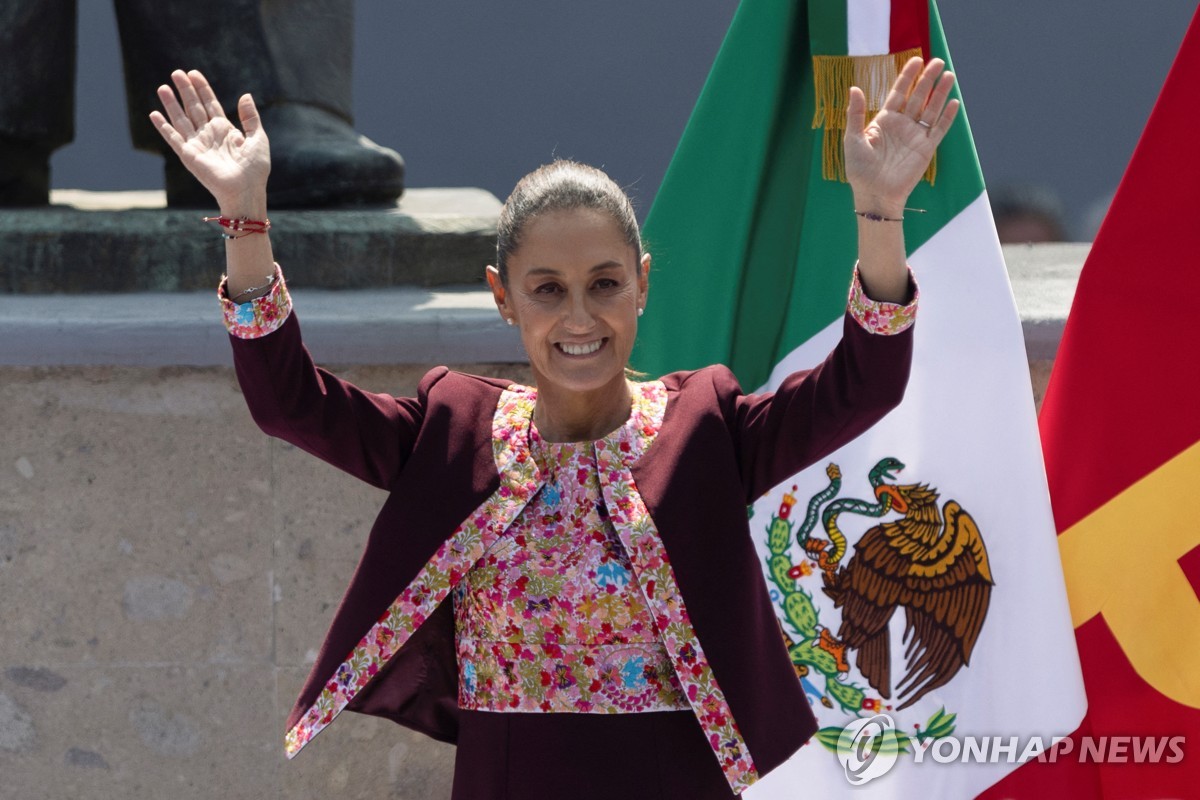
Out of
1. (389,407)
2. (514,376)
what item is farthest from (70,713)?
(389,407)

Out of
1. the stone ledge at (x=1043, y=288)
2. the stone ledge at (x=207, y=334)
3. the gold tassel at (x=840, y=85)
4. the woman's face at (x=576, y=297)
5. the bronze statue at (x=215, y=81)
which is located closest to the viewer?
the woman's face at (x=576, y=297)

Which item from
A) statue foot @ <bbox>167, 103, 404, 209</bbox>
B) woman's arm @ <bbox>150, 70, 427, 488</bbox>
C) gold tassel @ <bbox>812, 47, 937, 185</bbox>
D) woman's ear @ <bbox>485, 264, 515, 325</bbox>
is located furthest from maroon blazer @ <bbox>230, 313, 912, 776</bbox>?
statue foot @ <bbox>167, 103, 404, 209</bbox>

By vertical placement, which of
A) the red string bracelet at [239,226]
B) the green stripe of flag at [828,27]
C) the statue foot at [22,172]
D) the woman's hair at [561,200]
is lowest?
the statue foot at [22,172]

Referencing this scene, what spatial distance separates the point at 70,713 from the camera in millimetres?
2584

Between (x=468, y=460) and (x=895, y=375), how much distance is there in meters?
0.48

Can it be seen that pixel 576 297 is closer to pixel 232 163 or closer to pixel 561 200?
pixel 561 200

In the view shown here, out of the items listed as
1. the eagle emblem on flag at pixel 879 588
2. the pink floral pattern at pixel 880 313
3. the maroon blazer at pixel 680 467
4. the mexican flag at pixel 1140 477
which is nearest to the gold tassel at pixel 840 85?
the mexican flag at pixel 1140 477

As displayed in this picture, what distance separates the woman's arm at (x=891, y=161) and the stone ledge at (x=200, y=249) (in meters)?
1.31

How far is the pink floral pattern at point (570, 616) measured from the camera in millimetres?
1706

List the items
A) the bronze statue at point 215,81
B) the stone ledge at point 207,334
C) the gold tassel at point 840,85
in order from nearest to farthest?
the gold tassel at point 840,85, the stone ledge at point 207,334, the bronze statue at point 215,81

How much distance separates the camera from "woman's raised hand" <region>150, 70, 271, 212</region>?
1668 mm

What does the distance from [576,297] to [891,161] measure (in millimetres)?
351

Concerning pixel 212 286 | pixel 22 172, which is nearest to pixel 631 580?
pixel 212 286

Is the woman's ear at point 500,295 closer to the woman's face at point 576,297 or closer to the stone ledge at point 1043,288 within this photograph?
the woman's face at point 576,297
